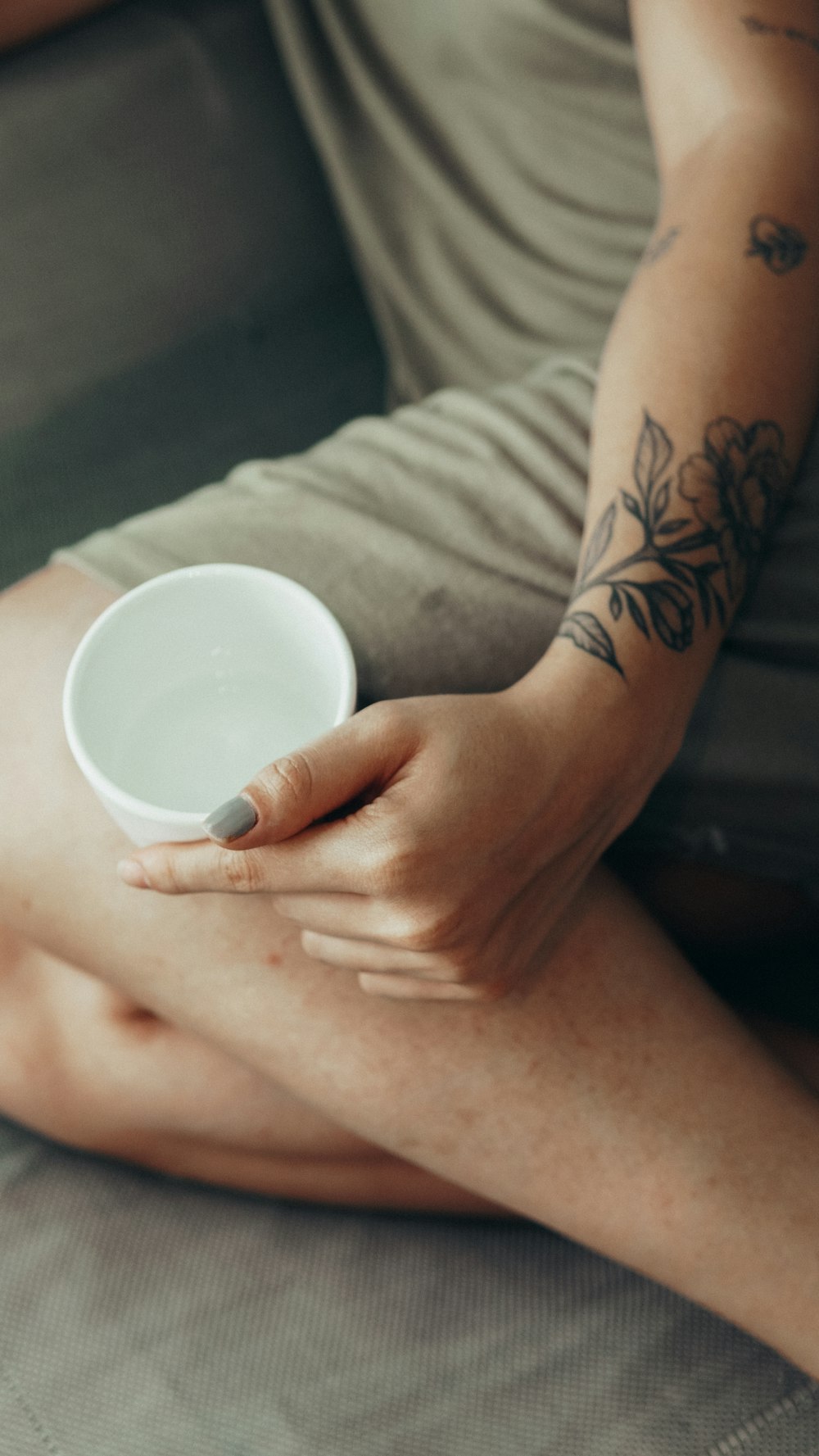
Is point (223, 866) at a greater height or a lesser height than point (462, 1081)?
greater

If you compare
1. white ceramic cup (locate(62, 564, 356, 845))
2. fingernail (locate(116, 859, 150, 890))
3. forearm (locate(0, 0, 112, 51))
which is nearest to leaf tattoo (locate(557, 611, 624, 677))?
white ceramic cup (locate(62, 564, 356, 845))

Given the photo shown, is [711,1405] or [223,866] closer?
[223,866]

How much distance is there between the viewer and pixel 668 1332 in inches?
26.8

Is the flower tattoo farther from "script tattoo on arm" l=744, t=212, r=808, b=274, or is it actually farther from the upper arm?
the upper arm

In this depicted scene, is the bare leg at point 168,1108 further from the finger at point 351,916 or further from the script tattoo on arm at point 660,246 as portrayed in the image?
the script tattoo on arm at point 660,246

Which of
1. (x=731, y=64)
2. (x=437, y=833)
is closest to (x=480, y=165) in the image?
(x=731, y=64)

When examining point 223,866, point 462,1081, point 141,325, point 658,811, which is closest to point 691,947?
point 658,811

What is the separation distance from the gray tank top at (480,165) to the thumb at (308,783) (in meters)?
0.47

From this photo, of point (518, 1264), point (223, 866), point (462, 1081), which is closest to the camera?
point (223, 866)

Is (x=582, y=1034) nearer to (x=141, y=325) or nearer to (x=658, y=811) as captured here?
(x=658, y=811)

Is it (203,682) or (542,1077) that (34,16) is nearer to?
(203,682)

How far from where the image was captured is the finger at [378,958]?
0.56 m

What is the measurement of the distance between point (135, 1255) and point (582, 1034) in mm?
359

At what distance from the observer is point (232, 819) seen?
47 cm
